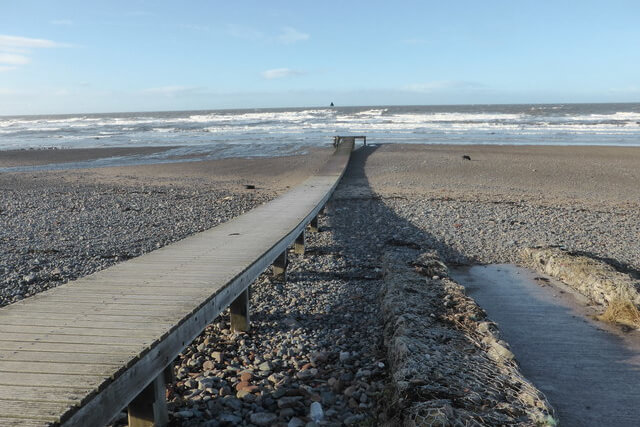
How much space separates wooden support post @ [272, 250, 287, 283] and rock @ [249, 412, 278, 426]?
3173 mm

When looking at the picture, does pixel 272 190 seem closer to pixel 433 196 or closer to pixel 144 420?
pixel 433 196

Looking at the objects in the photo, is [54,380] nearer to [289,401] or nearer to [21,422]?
[21,422]

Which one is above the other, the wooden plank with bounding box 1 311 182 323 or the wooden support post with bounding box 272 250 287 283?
the wooden plank with bounding box 1 311 182 323

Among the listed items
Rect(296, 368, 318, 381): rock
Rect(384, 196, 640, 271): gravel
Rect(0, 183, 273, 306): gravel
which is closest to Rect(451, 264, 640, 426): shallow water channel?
Rect(384, 196, 640, 271): gravel

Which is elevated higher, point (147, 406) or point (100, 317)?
point (100, 317)

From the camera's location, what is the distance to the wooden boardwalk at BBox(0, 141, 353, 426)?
2400 mm

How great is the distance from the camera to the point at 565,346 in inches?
198

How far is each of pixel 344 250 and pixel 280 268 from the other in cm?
192

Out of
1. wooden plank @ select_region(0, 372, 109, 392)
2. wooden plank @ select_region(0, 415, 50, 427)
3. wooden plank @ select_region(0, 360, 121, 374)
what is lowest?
wooden plank @ select_region(0, 415, 50, 427)

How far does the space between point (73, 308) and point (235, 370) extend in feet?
4.56

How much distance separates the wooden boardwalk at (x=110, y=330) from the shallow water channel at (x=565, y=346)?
8.99 ft

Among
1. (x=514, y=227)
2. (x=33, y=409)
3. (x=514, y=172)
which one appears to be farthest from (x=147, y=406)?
(x=514, y=172)

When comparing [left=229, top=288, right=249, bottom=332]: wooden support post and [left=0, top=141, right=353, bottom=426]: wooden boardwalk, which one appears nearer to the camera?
[left=0, top=141, right=353, bottom=426]: wooden boardwalk

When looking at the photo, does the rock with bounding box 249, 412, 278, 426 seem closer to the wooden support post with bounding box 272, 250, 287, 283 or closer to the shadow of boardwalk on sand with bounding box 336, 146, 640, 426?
the shadow of boardwalk on sand with bounding box 336, 146, 640, 426
